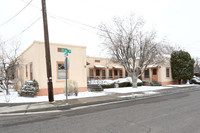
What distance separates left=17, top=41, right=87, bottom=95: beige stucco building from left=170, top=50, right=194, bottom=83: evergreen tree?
51.0 feet

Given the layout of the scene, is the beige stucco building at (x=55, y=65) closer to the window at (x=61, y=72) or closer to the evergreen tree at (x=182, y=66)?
the window at (x=61, y=72)

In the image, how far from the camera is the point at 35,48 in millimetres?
12031

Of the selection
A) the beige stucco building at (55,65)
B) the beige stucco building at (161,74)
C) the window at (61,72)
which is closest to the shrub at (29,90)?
the beige stucco building at (55,65)

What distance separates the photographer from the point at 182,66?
71.1ft

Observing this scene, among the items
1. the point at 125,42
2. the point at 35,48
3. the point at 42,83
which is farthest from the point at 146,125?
the point at 125,42

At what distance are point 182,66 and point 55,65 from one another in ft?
61.8

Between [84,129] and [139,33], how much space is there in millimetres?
14222

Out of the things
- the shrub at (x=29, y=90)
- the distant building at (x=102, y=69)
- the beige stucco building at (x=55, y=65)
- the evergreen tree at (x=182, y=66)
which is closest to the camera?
the shrub at (x=29, y=90)

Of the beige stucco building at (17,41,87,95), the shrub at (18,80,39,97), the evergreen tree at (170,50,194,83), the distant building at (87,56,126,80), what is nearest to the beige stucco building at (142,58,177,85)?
the evergreen tree at (170,50,194,83)

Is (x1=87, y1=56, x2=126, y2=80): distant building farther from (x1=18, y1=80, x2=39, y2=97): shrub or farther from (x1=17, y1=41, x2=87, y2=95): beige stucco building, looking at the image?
(x1=18, y1=80, x2=39, y2=97): shrub

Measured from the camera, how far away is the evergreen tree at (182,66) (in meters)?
21.5

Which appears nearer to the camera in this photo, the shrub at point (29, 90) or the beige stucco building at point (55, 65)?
the shrub at point (29, 90)

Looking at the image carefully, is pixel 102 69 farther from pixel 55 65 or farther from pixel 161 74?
pixel 55 65

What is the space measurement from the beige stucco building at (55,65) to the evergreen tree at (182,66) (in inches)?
613
